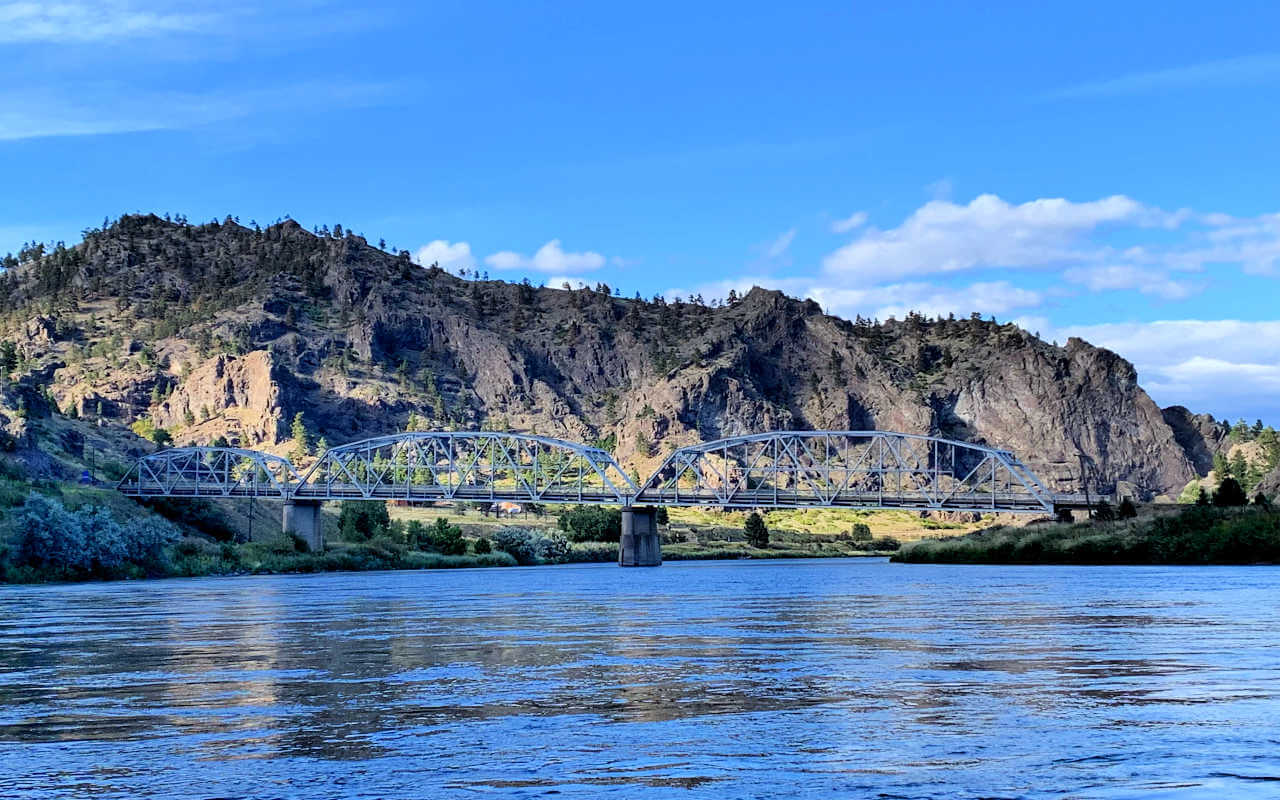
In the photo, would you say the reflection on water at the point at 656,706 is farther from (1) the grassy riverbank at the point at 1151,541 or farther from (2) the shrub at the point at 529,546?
(2) the shrub at the point at 529,546

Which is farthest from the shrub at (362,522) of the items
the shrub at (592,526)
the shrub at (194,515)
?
the shrub at (592,526)

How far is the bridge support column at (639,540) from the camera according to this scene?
153375mm

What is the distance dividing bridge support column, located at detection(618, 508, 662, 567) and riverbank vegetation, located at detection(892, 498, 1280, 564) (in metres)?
39.6

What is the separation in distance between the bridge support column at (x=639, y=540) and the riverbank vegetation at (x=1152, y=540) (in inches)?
1560

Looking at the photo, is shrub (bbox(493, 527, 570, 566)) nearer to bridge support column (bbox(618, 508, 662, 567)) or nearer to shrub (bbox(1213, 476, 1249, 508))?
bridge support column (bbox(618, 508, 662, 567))

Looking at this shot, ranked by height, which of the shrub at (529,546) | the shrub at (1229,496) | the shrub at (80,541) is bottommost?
the shrub at (529,546)

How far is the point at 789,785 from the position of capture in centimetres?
1573

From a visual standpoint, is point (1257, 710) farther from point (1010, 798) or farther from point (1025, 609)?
point (1025, 609)

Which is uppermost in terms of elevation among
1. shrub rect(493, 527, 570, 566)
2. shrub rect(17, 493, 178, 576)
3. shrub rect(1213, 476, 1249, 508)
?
shrub rect(1213, 476, 1249, 508)

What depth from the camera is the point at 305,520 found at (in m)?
156

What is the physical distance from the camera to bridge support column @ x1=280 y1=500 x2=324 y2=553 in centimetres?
15350

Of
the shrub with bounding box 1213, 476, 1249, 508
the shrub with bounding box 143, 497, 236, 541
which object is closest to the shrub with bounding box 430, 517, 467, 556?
the shrub with bounding box 143, 497, 236, 541

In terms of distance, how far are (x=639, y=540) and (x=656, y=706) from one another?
133525 mm

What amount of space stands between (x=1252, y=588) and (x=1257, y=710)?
147ft
